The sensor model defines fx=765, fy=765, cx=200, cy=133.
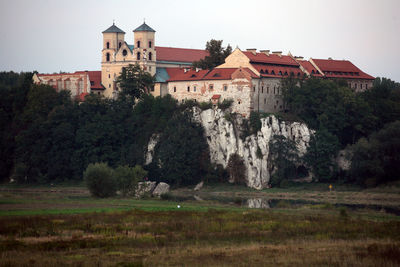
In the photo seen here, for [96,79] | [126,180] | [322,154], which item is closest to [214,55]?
[96,79]

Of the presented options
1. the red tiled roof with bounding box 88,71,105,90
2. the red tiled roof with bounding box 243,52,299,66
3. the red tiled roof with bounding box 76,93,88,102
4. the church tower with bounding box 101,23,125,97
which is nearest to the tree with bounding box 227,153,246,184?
the red tiled roof with bounding box 243,52,299,66

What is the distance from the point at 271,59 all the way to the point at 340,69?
16010mm

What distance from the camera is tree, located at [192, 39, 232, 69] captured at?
359ft

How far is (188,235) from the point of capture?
48.5 meters

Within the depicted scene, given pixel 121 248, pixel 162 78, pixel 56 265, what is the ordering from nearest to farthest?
pixel 56 265
pixel 121 248
pixel 162 78

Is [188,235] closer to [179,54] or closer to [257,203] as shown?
[257,203]

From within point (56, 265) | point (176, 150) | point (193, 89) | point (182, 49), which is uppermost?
point (182, 49)

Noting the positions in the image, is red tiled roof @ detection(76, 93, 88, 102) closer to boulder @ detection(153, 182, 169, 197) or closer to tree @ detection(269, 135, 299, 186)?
boulder @ detection(153, 182, 169, 197)

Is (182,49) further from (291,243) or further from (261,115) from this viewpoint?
(291,243)

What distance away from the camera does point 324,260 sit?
1581 inches

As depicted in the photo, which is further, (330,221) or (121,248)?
(330,221)

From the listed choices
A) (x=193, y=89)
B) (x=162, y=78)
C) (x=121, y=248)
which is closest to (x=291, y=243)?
(x=121, y=248)

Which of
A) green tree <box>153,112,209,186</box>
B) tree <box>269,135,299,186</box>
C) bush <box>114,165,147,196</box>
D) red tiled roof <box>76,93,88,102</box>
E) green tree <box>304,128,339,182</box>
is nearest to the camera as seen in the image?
bush <box>114,165,147,196</box>

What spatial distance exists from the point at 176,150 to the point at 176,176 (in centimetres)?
347
